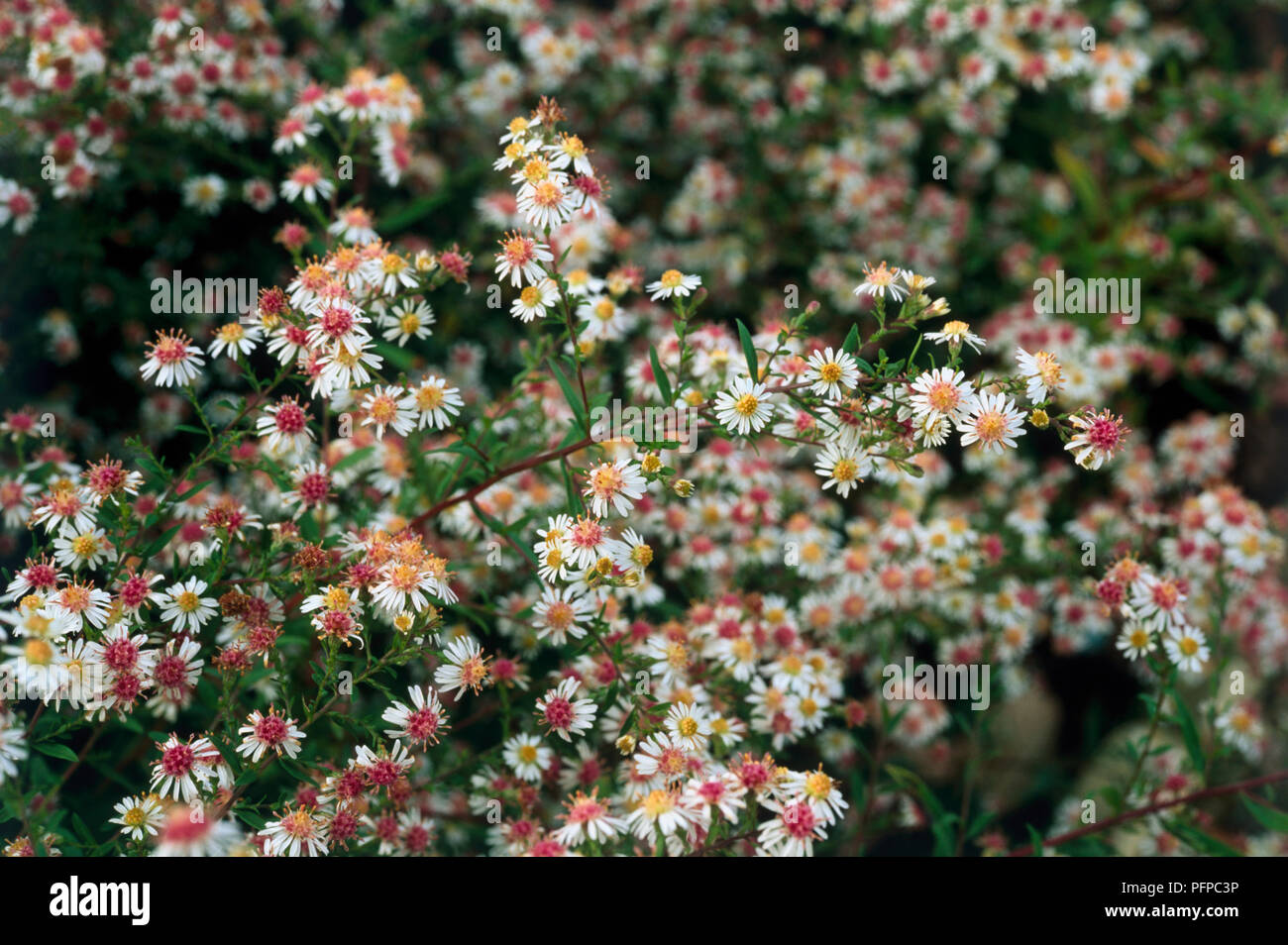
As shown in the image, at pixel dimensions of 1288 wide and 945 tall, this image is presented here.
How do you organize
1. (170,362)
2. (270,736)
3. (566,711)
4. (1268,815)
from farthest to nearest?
(1268,815) → (170,362) → (566,711) → (270,736)

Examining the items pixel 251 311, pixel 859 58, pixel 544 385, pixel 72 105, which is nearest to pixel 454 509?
pixel 544 385

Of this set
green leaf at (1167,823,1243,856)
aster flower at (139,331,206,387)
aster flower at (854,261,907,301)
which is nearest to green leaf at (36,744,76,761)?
aster flower at (139,331,206,387)

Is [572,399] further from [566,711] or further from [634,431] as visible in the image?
[566,711]

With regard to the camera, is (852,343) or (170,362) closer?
(852,343)

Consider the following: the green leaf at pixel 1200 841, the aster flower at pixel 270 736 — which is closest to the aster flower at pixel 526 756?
the aster flower at pixel 270 736

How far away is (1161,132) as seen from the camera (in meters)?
3.02

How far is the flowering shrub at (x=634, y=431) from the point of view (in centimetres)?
134

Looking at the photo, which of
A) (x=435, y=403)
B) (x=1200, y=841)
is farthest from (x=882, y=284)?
(x=1200, y=841)

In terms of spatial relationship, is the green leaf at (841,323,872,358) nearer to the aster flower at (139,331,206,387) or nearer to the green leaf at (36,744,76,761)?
the aster flower at (139,331,206,387)

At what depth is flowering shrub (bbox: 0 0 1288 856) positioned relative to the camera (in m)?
1.34

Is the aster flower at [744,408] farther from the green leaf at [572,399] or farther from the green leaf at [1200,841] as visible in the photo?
the green leaf at [1200,841]

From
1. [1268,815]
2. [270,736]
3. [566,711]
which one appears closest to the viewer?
[270,736]

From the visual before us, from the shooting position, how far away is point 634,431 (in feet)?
4.73

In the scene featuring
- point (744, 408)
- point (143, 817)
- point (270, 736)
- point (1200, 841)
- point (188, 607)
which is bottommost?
point (1200, 841)
